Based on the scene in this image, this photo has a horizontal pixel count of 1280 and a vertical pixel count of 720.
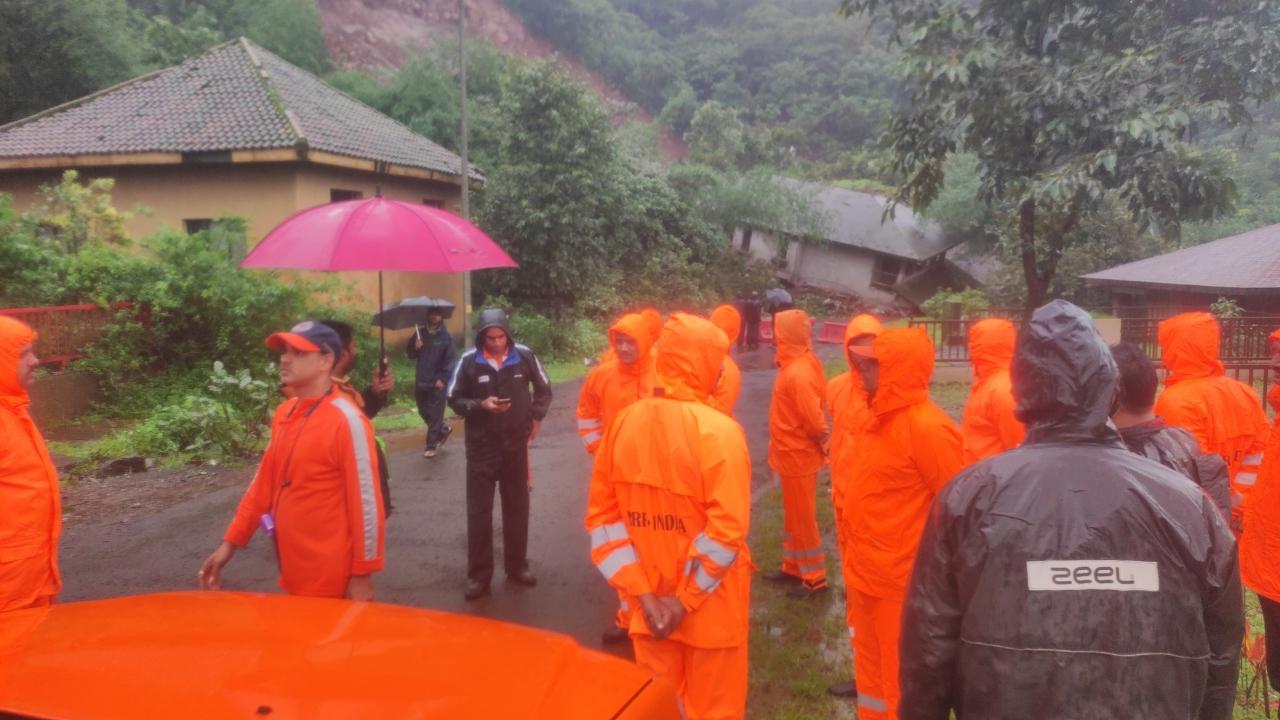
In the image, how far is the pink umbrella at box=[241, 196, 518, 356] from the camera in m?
4.66

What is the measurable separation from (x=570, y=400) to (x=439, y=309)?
18.7 feet

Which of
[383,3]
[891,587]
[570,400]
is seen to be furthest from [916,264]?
[383,3]

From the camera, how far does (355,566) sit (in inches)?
145

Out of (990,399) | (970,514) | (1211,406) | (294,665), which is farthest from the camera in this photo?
(990,399)

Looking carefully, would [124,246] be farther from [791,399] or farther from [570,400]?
[791,399]

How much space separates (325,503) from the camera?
3.65 meters

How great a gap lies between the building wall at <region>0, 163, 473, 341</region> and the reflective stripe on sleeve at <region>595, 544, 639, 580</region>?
1306 centimetres

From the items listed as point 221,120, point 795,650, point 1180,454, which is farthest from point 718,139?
point 1180,454

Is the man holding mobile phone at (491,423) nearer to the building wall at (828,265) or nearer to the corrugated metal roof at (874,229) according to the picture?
the corrugated metal roof at (874,229)

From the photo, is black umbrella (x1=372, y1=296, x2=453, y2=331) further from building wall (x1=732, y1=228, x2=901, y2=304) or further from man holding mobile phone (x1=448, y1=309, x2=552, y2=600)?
building wall (x1=732, y1=228, x2=901, y2=304)

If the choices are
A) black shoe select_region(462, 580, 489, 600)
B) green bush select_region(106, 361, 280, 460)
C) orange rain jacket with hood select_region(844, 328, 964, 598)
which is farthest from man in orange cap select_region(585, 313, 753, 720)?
green bush select_region(106, 361, 280, 460)

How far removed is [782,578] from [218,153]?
1364cm

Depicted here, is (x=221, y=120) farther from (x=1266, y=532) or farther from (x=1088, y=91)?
(x=1266, y=532)

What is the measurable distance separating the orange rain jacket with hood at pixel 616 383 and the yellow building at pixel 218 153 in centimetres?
1090
